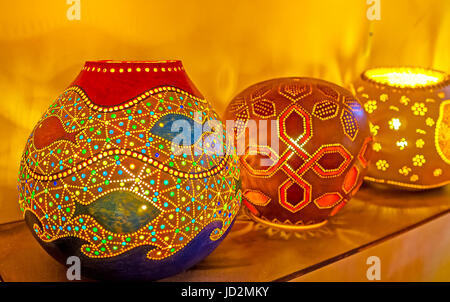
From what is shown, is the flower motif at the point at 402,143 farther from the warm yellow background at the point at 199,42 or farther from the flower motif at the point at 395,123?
the warm yellow background at the point at 199,42

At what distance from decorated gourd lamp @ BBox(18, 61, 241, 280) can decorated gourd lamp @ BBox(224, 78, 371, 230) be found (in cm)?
20

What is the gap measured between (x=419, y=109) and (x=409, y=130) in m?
0.06

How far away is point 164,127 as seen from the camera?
74cm

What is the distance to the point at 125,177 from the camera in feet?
2.32

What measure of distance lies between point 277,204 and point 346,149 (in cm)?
19

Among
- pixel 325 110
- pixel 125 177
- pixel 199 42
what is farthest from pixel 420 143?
pixel 125 177

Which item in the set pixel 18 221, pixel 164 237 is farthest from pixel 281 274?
pixel 18 221

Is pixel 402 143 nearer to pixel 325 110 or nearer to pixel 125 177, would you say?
pixel 325 110

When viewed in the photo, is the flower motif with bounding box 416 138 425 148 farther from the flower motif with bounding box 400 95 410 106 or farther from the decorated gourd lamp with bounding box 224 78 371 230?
the decorated gourd lamp with bounding box 224 78 371 230

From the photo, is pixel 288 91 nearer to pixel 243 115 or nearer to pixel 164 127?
pixel 243 115

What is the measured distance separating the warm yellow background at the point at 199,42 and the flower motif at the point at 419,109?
333mm

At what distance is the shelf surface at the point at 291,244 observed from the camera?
892 mm

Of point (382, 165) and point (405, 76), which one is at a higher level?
point (405, 76)

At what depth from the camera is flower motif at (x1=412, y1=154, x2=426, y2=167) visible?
123cm
